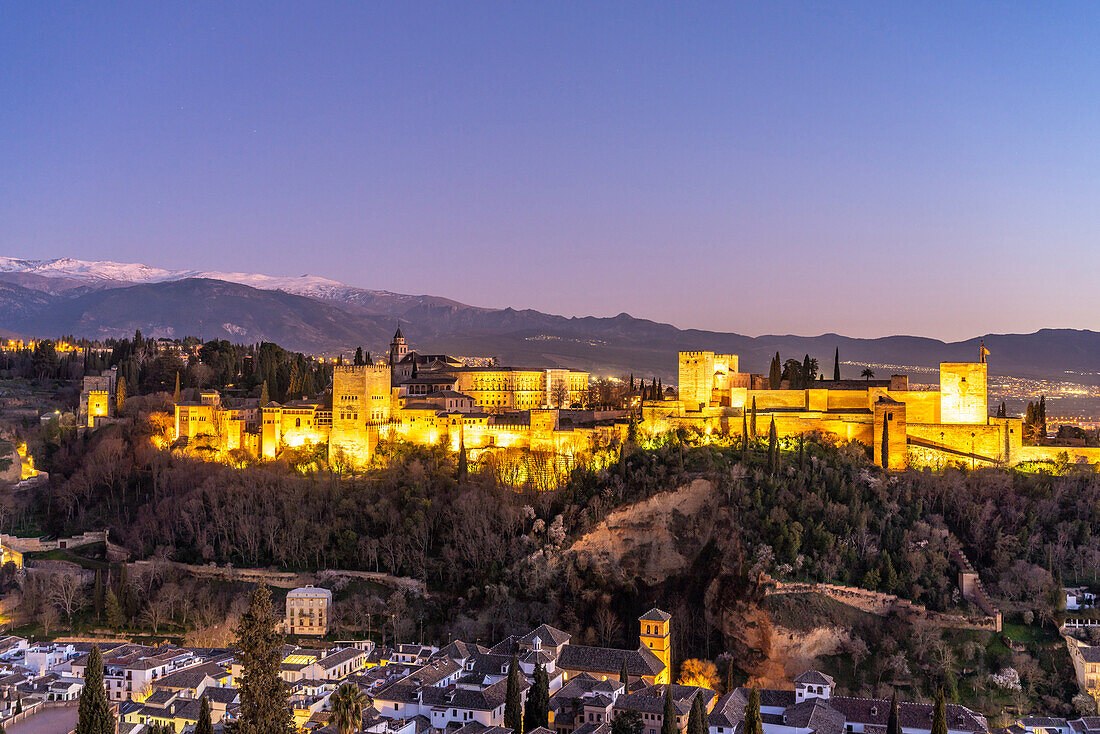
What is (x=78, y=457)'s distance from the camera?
5694 centimetres

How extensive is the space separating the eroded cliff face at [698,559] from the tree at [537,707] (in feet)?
33.7

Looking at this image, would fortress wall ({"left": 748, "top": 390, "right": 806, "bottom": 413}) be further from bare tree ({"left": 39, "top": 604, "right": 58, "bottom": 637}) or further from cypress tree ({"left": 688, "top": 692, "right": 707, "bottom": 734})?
bare tree ({"left": 39, "top": 604, "right": 58, "bottom": 637})

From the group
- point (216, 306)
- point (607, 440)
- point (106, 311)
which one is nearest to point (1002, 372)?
point (607, 440)

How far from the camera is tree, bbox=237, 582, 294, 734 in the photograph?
1920cm

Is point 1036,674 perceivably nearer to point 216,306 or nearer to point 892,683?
point 892,683

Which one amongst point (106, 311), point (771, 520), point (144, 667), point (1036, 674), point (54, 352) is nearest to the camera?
point (1036, 674)

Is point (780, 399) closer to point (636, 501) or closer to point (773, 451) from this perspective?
point (773, 451)

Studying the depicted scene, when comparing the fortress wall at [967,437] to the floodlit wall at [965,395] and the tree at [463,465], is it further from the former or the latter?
the tree at [463,465]

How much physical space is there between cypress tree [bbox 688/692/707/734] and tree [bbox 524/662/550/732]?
4.47 m

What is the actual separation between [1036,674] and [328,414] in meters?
37.0

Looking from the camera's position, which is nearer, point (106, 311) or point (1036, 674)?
point (1036, 674)

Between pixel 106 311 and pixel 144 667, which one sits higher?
pixel 106 311

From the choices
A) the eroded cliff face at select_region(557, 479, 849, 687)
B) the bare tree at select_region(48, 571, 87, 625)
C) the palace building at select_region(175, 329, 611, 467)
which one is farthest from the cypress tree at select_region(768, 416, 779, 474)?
the bare tree at select_region(48, 571, 87, 625)

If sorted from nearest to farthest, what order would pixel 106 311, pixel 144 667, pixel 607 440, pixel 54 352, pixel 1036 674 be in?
pixel 1036 674 < pixel 144 667 < pixel 607 440 < pixel 54 352 < pixel 106 311
